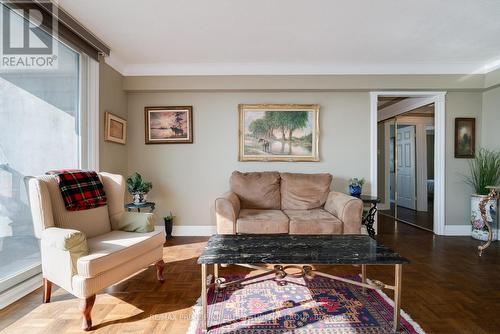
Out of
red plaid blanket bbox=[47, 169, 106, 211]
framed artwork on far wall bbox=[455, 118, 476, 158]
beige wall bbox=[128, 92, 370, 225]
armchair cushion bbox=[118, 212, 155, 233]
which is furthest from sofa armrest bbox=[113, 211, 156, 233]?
framed artwork on far wall bbox=[455, 118, 476, 158]

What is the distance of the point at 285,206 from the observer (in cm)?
326

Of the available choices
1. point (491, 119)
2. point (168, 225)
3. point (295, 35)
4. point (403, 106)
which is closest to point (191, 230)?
point (168, 225)

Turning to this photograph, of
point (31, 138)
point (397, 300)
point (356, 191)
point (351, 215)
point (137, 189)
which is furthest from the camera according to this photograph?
point (356, 191)

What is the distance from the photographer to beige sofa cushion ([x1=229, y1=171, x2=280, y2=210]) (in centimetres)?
324

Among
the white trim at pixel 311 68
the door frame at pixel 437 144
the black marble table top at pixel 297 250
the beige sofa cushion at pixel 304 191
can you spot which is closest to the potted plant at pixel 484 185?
the door frame at pixel 437 144

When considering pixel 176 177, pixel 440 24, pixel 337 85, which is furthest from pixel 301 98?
pixel 176 177

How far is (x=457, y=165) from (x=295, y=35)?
3163 millimetres

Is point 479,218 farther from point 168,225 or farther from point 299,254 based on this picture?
point 168,225

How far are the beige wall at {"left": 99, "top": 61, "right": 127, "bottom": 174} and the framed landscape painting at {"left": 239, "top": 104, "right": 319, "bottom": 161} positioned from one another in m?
1.72

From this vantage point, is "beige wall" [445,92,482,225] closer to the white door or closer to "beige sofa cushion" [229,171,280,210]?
the white door

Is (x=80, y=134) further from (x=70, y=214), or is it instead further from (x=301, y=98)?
(x=301, y=98)

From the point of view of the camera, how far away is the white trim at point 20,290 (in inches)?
73.0

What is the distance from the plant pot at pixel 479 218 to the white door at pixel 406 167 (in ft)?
7.28

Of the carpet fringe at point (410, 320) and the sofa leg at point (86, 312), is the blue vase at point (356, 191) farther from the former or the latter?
the sofa leg at point (86, 312)
